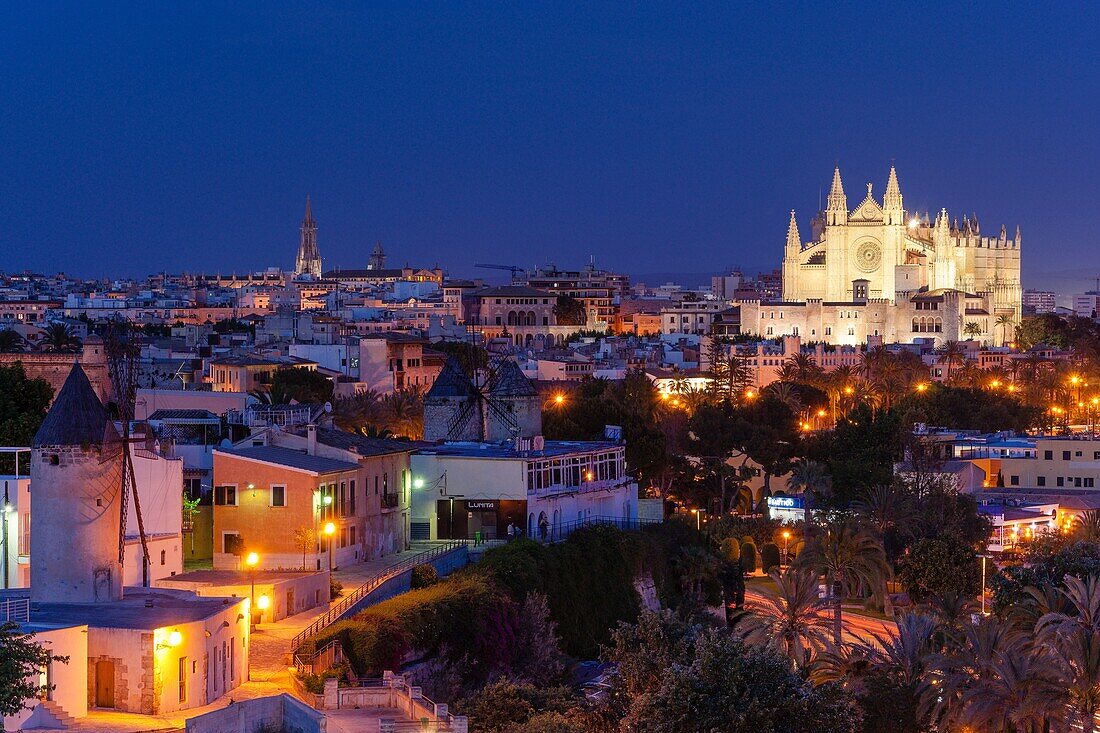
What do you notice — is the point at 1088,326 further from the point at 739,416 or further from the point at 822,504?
the point at 822,504

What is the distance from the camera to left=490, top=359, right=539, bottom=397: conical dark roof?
141 feet

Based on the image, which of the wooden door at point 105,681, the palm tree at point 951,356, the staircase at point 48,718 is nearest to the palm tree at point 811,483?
the wooden door at point 105,681

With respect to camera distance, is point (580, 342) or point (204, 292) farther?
point (204, 292)

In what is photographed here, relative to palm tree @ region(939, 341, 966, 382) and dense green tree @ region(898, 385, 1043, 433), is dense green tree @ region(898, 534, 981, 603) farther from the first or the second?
palm tree @ region(939, 341, 966, 382)

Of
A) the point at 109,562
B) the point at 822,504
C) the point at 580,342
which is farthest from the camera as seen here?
the point at 580,342

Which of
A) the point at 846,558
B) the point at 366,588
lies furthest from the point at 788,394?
the point at 366,588

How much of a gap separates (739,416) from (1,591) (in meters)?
45.0

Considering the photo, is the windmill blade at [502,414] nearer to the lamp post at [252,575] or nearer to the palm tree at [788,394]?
the lamp post at [252,575]

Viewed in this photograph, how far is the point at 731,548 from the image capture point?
47.2 metres

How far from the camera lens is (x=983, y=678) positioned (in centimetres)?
2634

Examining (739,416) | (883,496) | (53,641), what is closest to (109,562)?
(53,641)

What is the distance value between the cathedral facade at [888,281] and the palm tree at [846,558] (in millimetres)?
76290

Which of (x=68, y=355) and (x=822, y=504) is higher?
(x=68, y=355)

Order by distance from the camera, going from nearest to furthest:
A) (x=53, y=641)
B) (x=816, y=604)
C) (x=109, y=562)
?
(x=53, y=641), (x=109, y=562), (x=816, y=604)
